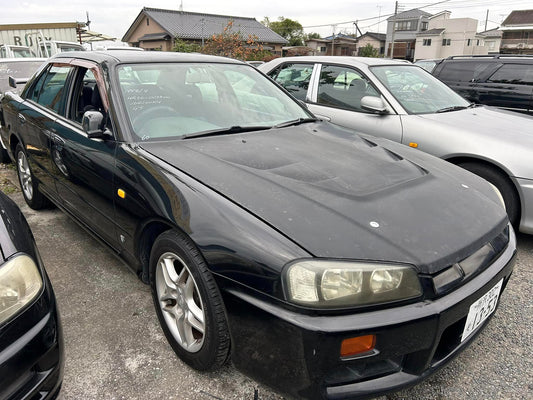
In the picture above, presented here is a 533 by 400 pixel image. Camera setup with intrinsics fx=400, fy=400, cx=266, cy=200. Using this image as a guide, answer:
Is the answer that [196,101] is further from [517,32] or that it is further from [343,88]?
[517,32]

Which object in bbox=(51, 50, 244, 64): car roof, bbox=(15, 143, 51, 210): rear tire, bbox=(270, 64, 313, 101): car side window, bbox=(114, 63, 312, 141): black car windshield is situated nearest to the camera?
bbox=(114, 63, 312, 141): black car windshield

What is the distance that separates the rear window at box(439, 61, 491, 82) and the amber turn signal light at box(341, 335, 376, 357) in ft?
21.8

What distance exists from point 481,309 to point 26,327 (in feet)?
5.93

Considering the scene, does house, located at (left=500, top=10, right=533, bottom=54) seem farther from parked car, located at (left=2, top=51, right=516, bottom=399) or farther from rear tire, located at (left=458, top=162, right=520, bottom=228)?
parked car, located at (left=2, top=51, right=516, bottom=399)

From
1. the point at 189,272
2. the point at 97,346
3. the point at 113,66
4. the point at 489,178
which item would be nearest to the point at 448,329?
the point at 189,272

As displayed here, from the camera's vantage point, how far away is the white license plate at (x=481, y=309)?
166 cm

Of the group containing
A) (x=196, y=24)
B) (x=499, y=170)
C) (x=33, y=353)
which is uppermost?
(x=196, y=24)

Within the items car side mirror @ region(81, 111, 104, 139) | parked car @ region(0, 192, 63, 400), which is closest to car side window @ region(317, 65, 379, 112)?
car side mirror @ region(81, 111, 104, 139)

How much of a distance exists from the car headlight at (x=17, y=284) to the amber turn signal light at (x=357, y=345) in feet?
3.78

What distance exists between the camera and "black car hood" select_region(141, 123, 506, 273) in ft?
5.05

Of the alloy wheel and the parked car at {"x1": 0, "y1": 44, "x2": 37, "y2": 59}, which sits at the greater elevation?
the parked car at {"x1": 0, "y1": 44, "x2": 37, "y2": 59}

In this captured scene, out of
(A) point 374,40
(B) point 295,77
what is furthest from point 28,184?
(A) point 374,40

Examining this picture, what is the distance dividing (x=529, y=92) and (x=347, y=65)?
11.7ft

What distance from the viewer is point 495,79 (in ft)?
21.4
